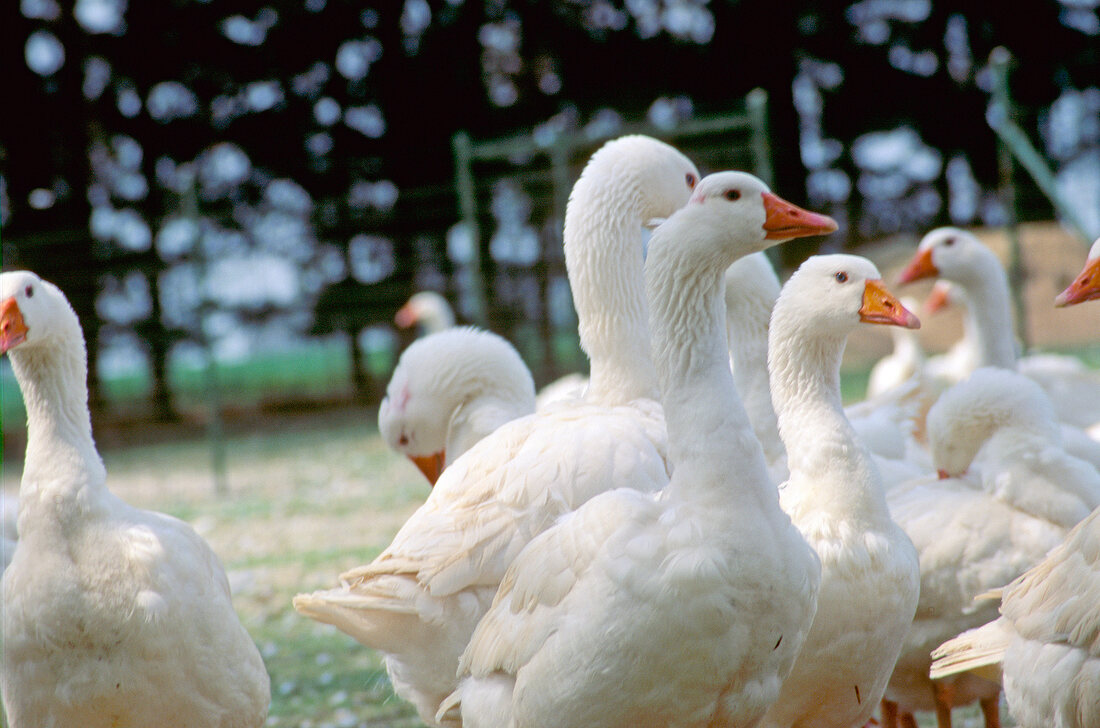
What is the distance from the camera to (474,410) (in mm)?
3928

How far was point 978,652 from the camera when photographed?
10.2ft

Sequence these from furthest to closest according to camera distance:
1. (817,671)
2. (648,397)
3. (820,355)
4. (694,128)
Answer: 1. (694,128)
2. (648,397)
3. (820,355)
4. (817,671)

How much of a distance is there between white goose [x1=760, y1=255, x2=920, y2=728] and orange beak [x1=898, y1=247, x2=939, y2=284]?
2.69 m

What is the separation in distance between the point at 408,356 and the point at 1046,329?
32.6 feet

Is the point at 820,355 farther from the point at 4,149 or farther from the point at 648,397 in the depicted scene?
the point at 4,149

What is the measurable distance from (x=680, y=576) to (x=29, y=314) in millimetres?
2119

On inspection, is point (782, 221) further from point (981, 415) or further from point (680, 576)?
point (981, 415)

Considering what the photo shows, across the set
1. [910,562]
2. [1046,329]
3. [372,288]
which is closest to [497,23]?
[372,288]

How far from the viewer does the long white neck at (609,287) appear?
3.58 meters

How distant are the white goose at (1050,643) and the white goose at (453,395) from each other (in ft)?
5.35

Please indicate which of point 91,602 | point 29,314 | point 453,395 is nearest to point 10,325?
point 29,314

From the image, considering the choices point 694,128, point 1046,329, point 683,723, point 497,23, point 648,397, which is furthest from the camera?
point 497,23

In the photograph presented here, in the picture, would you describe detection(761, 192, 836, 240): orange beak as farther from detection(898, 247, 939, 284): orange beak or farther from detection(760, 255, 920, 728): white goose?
detection(898, 247, 939, 284): orange beak

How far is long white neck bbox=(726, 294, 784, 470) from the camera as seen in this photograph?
387cm
